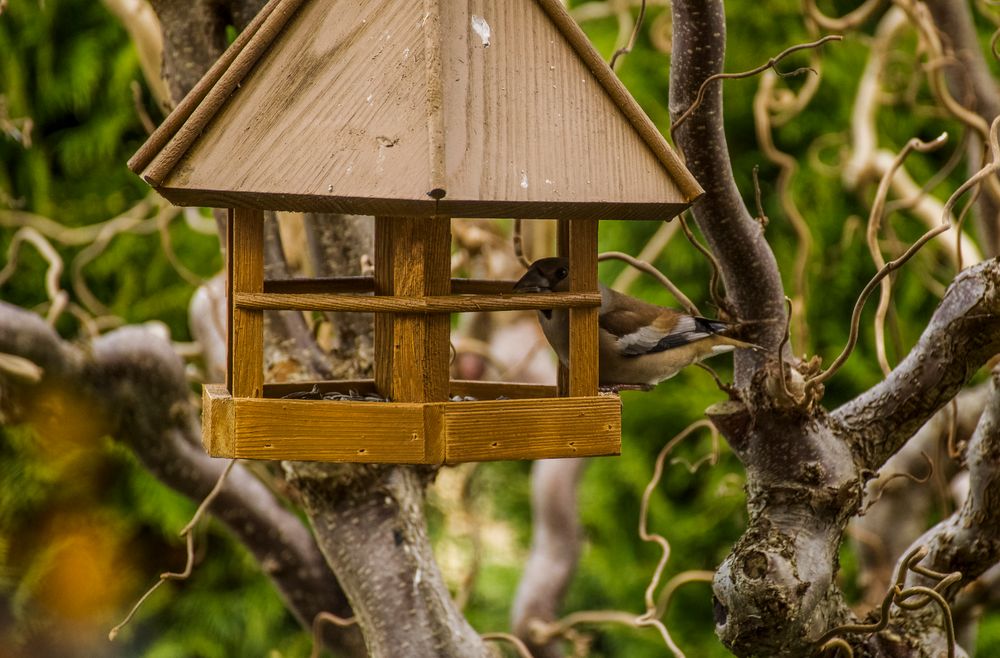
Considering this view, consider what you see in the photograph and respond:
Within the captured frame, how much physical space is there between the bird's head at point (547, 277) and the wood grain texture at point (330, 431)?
1.13 ft

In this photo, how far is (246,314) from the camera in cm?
152

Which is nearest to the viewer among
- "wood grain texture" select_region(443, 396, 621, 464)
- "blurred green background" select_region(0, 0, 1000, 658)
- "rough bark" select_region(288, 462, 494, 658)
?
"wood grain texture" select_region(443, 396, 621, 464)

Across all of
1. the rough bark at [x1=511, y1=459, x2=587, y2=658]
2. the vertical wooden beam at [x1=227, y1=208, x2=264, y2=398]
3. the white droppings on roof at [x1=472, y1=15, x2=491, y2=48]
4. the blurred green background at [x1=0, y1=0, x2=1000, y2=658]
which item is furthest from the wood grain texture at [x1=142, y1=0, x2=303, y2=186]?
the blurred green background at [x1=0, y1=0, x2=1000, y2=658]

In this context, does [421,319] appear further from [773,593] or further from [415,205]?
[773,593]

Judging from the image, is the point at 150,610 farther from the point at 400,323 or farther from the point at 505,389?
the point at 400,323

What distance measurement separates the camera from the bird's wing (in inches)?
75.4

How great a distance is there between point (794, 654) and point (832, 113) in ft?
9.42

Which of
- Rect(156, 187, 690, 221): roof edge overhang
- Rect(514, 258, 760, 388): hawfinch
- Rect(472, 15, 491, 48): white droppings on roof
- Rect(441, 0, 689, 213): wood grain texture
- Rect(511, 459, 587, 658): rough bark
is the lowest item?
Rect(511, 459, 587, 658): rough bark

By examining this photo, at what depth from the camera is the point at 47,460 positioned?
4090 millimetres

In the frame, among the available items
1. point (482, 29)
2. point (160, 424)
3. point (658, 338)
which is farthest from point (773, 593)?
point (160, 424)

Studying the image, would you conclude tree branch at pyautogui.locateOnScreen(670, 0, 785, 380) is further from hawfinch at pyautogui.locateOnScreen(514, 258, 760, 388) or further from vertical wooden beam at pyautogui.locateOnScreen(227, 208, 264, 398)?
vertical wooden beam at pyautogui.locateOnScreen(227, 208, 264, 398)

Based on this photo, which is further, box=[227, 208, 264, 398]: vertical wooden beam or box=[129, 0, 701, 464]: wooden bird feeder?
box=[227, 208, 264, 398]: vertical wooden beam

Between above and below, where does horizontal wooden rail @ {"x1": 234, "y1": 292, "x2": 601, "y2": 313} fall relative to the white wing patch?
above

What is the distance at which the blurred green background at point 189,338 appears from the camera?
13.3 feet
